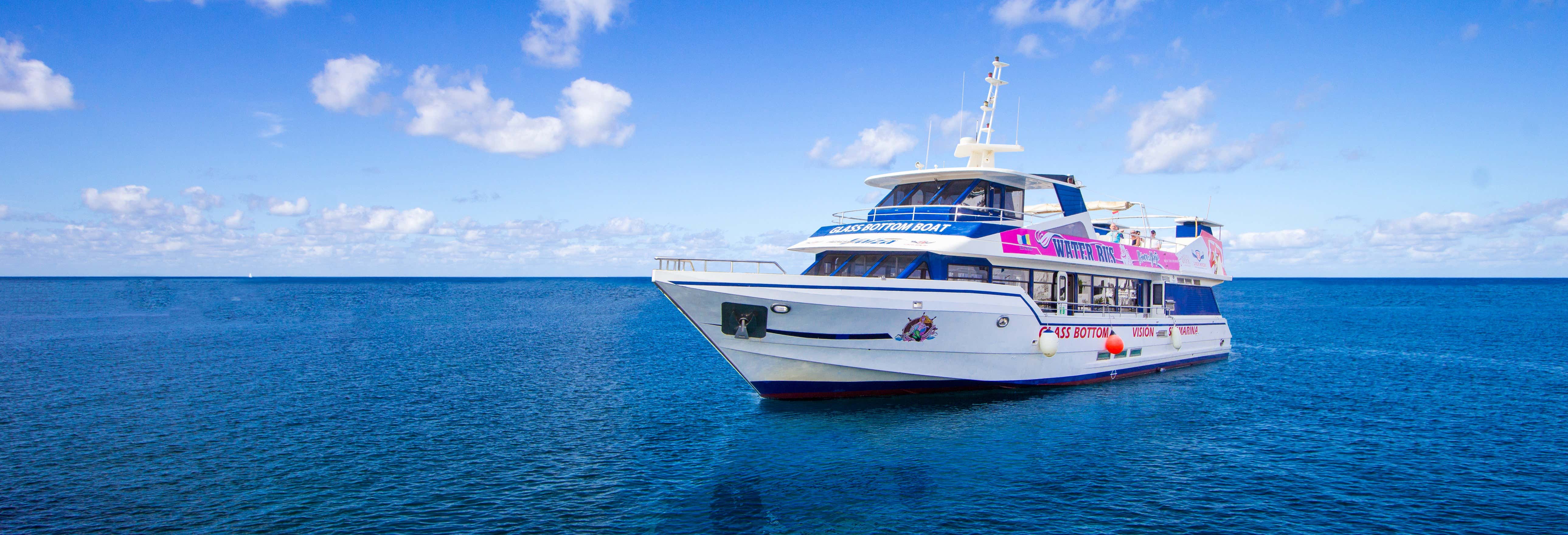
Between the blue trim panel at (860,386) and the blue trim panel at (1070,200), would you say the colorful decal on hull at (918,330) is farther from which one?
the blue trim panel at (1070,200)

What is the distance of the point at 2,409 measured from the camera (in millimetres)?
22516

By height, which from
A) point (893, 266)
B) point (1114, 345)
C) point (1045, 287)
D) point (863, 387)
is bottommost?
point (863, 387)

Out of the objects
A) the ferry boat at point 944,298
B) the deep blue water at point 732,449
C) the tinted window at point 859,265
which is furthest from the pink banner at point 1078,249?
the deep blue water at point 732,449

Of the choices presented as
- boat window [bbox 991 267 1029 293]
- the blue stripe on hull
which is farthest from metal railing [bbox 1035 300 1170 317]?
the blue stripe on hull

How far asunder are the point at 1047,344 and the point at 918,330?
468 cm

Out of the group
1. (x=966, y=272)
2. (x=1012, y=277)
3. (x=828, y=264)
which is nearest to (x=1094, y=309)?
(x=1012, y=277)

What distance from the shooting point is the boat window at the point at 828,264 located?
2258cm

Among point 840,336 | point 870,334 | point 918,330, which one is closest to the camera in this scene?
point 840,336

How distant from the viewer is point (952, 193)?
952 inches

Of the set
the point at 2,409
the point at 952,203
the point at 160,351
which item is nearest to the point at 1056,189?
the point at 952,203

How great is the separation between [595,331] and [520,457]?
35.0 m

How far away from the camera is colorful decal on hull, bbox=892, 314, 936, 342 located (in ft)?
66.0

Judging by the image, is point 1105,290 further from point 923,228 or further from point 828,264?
point 828,264

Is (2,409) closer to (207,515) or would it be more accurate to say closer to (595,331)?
(207,515)
